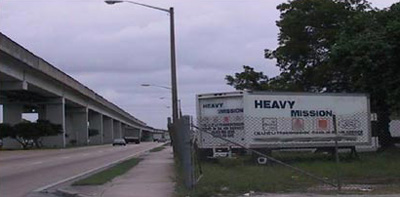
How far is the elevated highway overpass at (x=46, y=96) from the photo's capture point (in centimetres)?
5841

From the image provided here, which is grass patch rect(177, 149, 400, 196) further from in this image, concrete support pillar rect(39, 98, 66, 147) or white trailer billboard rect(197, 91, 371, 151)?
concrete support pillar rect(39, 98, 66, 147)

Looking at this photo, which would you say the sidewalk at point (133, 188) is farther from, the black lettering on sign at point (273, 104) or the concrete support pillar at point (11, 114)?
the concrete support pillar at point (11, 114)

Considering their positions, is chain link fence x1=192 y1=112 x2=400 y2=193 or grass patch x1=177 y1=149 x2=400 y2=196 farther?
chain link fence x1=192 y1=112 x2=400 y2=193

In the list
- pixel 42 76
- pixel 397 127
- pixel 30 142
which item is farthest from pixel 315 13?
pixel 30 142

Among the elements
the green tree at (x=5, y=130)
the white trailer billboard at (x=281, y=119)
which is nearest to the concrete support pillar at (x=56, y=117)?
the green tree at (x=5, y=130)

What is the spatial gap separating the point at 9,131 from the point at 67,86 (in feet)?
32.0

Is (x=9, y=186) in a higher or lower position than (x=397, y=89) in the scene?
lower

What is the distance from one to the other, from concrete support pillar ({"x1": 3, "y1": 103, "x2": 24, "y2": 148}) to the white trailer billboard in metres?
60.5

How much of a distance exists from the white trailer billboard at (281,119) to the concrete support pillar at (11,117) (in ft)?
198

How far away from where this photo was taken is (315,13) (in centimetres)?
4438

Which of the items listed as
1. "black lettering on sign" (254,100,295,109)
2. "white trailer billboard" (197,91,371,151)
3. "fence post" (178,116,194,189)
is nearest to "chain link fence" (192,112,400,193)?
"white trailer billboard" (197,91,371,151)

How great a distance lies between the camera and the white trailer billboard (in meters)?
25.9

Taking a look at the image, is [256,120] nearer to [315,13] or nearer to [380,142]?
[380,142]

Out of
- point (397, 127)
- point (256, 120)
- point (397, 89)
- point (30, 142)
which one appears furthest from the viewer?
point (30, 142)
